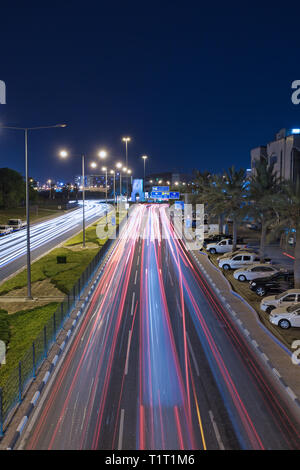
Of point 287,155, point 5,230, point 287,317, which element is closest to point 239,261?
point 287,317

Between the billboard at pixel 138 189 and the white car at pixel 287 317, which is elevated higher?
the billboard at pixel 138 189

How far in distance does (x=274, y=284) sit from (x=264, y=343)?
320 inches

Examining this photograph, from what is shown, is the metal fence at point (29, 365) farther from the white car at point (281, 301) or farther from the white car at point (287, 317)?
the white car at point (281, 301)

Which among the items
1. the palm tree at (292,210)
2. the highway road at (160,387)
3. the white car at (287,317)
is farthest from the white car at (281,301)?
the palm tree at (292,210)

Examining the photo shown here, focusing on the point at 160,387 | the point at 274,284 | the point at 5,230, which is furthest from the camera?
the point at 5,230

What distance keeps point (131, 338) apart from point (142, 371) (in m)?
3.02

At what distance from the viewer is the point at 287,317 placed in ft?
59.5

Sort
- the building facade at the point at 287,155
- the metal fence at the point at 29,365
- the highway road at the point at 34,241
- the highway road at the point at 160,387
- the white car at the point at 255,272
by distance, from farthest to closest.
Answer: the building facade at the point at 287,155 → the highway road at the point at 34,241 → the white car at the point at 255,272 → the metal fence at the point at 29,365 → the highway road at the point at 160,387

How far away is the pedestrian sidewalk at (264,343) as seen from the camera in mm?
13094

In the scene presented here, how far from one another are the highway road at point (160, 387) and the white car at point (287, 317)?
7.56 ft

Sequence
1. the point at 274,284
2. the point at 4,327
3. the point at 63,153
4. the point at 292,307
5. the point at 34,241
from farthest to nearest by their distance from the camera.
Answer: the point at 34,241
the point at 63,153
the point at 274,284
the point at 292,307
the point at 4,327

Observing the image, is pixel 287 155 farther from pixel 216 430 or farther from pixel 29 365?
pixel 216 430

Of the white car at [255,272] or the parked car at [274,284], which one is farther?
the white car at [255,272]
